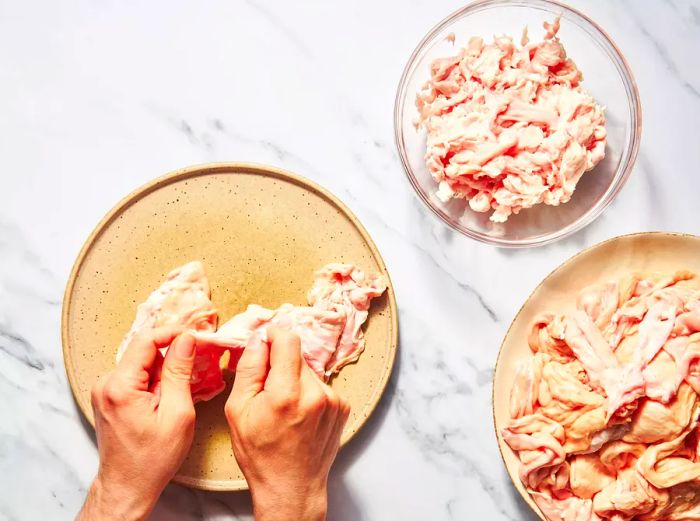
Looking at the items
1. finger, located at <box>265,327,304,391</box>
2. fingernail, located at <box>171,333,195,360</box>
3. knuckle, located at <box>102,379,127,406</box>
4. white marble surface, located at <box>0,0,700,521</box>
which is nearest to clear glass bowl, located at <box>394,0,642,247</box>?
white marble surface, located at <box>0,0,700,521</box>

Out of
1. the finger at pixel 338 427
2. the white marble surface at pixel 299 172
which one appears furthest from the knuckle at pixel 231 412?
the white marble surface at pixel 299 172

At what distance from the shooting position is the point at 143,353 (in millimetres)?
1530

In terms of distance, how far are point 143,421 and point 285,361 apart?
1.05 feet

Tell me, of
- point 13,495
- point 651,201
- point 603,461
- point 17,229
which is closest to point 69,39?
point 17,229

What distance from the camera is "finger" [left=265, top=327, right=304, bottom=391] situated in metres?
1.47

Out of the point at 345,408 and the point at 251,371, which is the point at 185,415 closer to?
the point at 251,371

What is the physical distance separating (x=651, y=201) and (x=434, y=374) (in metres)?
0.66

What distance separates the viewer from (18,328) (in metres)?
1.78

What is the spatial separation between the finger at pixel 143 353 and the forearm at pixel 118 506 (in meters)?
0.24

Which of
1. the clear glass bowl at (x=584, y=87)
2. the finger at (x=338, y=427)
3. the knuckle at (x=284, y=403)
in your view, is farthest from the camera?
the clear glass bowl at (x=584, y=87)

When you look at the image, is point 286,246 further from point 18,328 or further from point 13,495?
point 13,495

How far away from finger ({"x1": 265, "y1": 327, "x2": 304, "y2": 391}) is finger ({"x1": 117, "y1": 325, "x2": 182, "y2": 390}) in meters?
0.23

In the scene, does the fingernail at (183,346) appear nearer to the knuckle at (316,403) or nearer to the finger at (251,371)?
the finger at (251,371)

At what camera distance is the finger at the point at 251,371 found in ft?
5.01
